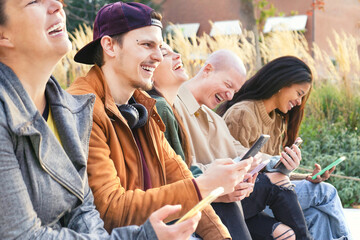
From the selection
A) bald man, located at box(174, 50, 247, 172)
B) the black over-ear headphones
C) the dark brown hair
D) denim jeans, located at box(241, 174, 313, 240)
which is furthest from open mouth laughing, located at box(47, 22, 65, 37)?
the dark brown hair

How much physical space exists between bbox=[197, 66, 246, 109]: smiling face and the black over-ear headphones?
1.29m

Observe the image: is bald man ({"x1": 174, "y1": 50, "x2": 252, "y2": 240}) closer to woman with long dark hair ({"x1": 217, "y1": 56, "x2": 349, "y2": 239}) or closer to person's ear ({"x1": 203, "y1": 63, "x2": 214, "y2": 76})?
person's ear ({"x1": 203, "y1": 63, "x2": 214, "y2": 76})

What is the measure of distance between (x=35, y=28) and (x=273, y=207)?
198cm

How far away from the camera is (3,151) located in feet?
4.62

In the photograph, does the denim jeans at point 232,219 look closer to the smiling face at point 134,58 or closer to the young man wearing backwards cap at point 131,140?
the young man wearing backwards cap at point 131,140

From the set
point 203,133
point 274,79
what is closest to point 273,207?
point 203,133

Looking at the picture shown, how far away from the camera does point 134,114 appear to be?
2.10 m

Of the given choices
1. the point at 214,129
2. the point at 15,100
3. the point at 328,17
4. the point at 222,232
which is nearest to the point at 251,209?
→ the point at 214,129

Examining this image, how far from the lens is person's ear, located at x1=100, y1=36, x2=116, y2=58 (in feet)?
7.34

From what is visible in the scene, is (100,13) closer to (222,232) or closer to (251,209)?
(222,232)

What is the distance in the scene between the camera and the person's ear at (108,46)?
224 cm

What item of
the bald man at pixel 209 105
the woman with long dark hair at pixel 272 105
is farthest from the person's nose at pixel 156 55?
the woman with long dark hair at pixel 272 105

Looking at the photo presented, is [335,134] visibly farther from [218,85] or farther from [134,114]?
[134,114]

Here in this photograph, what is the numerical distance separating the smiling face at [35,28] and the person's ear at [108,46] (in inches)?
24.3
